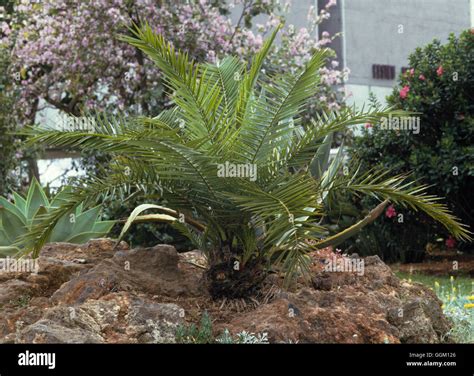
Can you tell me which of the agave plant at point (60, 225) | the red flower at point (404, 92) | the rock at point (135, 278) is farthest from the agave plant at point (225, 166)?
the red flower at point (404, 92)

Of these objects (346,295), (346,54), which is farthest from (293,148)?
(346,54)

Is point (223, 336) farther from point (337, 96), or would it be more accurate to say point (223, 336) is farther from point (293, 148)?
point (337, 96)

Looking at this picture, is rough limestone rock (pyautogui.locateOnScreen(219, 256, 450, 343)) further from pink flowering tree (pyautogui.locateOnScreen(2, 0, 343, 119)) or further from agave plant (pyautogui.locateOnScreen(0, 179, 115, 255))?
pink flowering tree (pyautogui.locateOnScreen(2, 0, 343, 119))

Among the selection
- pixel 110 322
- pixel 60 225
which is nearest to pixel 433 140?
pixel 60 225

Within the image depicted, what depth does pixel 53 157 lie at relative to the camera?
61.6 feet

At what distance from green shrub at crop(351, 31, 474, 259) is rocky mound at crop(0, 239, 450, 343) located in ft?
14.9

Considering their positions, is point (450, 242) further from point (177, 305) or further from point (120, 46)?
point (177, 305)

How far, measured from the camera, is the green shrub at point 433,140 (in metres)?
9.73

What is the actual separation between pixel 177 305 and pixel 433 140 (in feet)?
22.2

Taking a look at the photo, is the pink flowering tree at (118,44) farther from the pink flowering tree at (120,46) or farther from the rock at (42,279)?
the rock at (42,279)

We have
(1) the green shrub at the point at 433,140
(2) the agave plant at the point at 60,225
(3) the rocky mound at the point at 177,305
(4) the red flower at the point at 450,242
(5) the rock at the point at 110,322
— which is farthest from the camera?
(4) the red flower at the point at 450,242

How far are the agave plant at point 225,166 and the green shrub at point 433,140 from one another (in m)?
4.81

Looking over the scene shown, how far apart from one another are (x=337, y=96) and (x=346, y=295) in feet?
34.4

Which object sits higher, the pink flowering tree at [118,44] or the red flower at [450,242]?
the pink flowering tree at [118,44]
